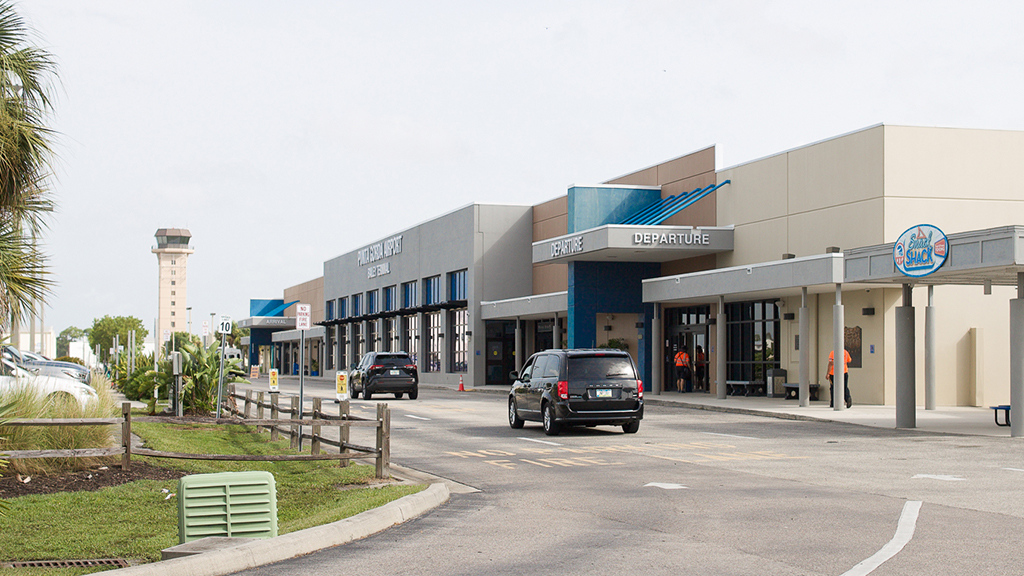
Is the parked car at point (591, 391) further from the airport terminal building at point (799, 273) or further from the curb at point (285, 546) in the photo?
the curb at point (285, 546)

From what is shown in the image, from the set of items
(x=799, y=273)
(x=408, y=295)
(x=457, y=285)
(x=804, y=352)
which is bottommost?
(x=804, y=352)

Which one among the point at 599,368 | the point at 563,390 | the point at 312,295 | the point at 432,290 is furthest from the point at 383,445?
the point at 312,295

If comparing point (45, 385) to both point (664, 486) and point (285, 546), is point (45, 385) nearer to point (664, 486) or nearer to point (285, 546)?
point (664, 486)

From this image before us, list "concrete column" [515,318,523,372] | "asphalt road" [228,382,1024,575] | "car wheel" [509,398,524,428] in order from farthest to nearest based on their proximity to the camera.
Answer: "concrete column" [515,318,523,372], "car wheel" [509,398,524,428], "asphalt road" [228,382,1024,575]

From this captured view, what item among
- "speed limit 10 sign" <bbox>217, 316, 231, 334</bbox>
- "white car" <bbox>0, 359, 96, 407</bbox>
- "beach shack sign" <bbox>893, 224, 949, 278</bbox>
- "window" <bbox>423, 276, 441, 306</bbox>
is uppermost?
"window" <bbox>423, 276, 441, 306</bbox>

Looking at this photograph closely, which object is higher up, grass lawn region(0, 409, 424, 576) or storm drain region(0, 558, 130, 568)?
storm drain region(0, 558, 130, 568)

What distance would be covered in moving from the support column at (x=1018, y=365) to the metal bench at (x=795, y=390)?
39.2 ft

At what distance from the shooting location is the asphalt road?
8.23 metres

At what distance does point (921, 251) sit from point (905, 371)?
293cm

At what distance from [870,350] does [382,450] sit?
21.5 metres

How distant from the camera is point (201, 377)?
2605 cm

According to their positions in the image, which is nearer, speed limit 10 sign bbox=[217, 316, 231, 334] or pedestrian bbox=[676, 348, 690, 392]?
speed limit 10 sign bbox=[217, 316, 231, 334]

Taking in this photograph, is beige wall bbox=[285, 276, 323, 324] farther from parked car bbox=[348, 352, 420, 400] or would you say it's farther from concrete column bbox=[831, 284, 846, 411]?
concrete column bbox=[831, 284, 846, 411]

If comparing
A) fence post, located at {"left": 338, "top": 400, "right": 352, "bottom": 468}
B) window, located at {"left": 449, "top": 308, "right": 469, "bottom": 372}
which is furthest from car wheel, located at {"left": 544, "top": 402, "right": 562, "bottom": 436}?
window, located at {"left": 449, "top": 308, "right": 469, "bottom": 372}
